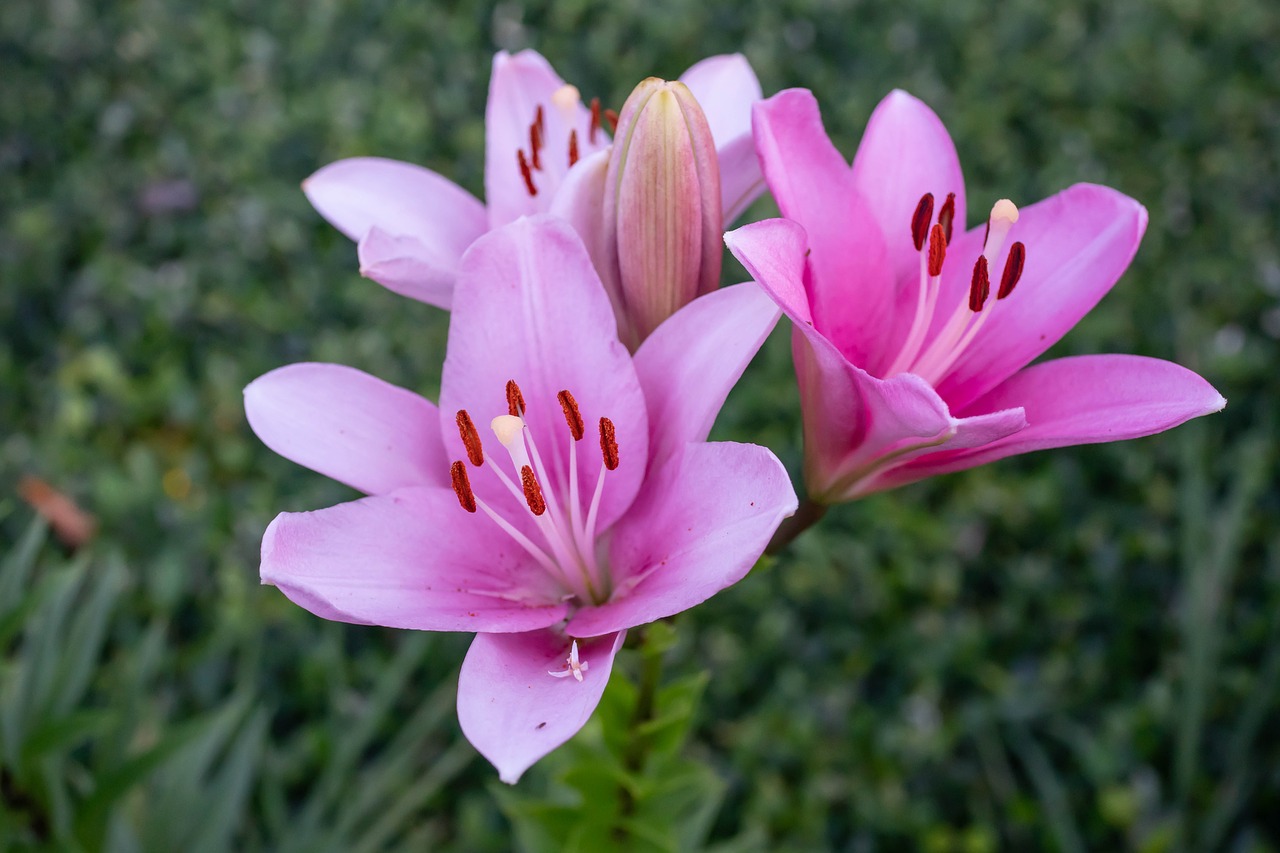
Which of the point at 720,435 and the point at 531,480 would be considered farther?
the point at 720,435

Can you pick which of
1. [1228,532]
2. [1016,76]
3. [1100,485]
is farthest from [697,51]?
[1228,532]

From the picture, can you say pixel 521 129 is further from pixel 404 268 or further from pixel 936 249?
pixel 936 249

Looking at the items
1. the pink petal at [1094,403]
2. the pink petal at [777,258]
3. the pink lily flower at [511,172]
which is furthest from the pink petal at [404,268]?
the pink petal at [1094,403]

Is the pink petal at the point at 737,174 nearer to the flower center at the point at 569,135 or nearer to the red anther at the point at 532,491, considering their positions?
the flower center at the point at 569,135

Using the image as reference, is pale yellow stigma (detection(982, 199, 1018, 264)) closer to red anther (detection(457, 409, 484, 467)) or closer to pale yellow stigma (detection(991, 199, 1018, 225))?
pale yellow stigma (detection(991, 199, 1018, 225))

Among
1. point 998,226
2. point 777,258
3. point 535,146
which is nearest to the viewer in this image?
point 777,258

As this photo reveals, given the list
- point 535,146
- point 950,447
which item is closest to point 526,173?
point 535,146

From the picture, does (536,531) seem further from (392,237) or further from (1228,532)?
(1228,532)

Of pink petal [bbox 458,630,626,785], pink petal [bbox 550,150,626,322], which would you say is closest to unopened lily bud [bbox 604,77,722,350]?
pink petal [bbox 550,150,626,322]

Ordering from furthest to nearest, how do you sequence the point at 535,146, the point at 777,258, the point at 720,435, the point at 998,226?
1. the point at 720,435
2. the point at 535,146
3. the point at 998,226
4. the point at 777,258

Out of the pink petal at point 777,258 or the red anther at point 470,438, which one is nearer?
the pink petal at point 777,258
